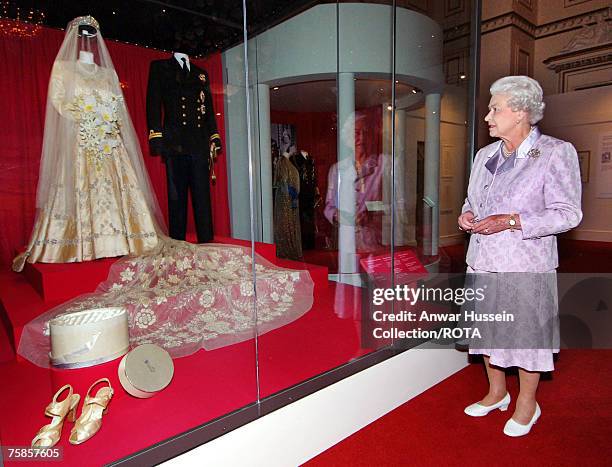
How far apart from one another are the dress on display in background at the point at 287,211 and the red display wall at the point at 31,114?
1281 millimetres

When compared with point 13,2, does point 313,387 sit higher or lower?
lower

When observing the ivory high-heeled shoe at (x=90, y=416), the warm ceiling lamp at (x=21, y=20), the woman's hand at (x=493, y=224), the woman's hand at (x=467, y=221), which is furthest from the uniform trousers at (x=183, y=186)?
the woman's hand at (x=493, y=224)

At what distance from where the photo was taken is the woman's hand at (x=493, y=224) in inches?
63.7

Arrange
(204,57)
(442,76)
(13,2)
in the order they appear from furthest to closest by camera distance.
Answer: (442,76)
(204,57)
(13,2)

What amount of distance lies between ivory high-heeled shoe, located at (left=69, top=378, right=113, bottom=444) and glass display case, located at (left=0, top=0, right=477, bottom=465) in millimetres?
42

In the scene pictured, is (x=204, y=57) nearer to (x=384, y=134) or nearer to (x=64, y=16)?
(x=64, y=16)

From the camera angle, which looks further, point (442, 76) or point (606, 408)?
point (442, 76)

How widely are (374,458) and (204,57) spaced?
9.60 ft

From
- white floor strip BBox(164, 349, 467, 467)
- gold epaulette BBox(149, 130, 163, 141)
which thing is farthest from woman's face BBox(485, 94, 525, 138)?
gold epaulette BBox(149, 130, 163, 141)

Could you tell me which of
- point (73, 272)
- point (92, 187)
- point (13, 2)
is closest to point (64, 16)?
point (13, 2)

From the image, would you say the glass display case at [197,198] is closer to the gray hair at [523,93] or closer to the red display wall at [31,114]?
the red display wall at [31,114]

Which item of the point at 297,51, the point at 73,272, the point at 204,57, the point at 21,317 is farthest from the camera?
the point at 297,51

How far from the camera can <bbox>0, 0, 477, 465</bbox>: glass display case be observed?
1.59 meters

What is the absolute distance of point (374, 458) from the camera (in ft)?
5.39
